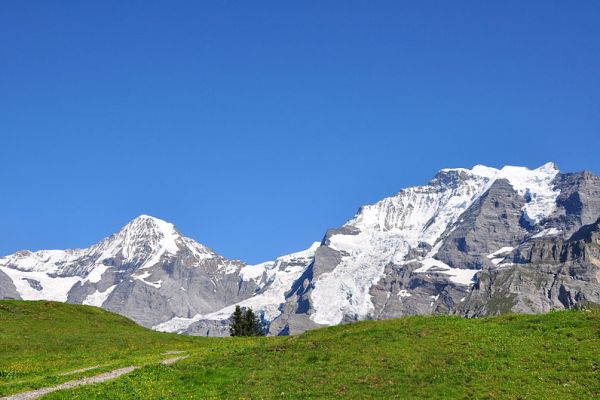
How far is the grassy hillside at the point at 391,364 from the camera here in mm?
43500

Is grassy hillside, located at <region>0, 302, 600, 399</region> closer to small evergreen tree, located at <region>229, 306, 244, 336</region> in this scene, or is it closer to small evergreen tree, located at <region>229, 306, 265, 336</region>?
small evergreen tree, located at <region>229, 306, 244, 336</region>

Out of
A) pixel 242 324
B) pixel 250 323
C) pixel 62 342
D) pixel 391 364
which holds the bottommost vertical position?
pixel 391 364

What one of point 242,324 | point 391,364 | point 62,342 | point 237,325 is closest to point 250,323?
point 242,324

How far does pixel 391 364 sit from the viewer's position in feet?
160

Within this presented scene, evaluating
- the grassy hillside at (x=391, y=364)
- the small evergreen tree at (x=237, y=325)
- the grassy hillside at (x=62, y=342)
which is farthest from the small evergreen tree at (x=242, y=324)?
the grassy hillside at (x=391, y=364)

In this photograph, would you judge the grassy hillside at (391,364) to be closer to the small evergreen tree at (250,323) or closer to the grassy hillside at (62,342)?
the grassy hillside at (62,342)

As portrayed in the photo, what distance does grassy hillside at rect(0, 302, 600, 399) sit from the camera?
43.5m

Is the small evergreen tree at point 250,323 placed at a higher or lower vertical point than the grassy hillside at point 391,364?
higher

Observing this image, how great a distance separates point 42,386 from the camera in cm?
4794

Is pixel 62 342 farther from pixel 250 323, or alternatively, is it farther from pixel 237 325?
pixel 250 323

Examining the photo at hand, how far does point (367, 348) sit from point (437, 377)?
29.2ft

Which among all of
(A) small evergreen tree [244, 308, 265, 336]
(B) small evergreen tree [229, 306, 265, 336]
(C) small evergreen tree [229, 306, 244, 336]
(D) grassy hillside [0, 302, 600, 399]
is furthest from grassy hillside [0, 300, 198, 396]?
(A) small evergreen tree [244, 308, 265, 336]

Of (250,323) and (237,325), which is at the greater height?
(250,323)

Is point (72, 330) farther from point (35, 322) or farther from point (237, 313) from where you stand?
point (237, 313)
